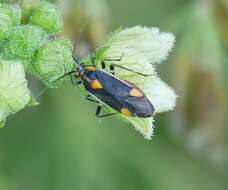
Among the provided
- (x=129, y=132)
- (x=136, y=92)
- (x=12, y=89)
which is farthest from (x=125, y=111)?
(x=129, y=132)

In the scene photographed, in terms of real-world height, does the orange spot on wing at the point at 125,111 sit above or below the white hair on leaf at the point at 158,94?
below

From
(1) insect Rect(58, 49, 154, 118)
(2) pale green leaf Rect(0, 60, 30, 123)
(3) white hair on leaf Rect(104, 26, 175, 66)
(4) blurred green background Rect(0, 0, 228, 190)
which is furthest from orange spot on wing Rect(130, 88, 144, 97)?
(4) blurred green background Rect(0, 0, 228, 190)

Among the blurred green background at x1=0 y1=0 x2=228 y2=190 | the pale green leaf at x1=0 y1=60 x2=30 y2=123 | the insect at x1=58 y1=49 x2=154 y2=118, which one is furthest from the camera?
the blurred green background at x1=0 y1=0 x2=228 y2=190

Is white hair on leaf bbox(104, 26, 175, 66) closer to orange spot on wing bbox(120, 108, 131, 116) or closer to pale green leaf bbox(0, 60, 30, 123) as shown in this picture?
orange spot on wing bbox(120, 108, 131, 116)

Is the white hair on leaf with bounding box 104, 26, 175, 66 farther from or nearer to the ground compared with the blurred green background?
farther from the ground

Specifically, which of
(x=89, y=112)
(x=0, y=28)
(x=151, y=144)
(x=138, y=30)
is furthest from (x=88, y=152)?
→ (x=0, y=28)

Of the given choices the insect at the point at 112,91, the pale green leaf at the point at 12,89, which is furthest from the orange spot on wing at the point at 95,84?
the pale green leaf at the point at 12,89

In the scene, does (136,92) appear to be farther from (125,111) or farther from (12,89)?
(12,89)

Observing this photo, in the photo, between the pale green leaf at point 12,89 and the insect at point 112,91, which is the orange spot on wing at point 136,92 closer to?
the insect at point 112,91
